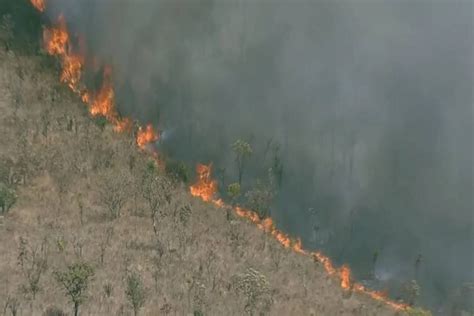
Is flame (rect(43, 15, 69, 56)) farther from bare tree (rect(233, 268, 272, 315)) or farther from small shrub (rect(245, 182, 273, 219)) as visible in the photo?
bare tree (rect(233, 268, 272, 315))

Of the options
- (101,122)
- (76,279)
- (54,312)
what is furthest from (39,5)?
(76,279)

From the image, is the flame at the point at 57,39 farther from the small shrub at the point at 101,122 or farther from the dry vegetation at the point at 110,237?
the small shrub at the point at 101,122

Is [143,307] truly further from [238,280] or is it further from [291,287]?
[291,287]

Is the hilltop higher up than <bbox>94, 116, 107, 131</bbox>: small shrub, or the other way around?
<bbox>94, 116, 107, 131</bbox>: small shrub

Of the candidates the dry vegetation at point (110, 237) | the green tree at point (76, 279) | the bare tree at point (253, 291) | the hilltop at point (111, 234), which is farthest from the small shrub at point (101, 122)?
the green tree at point (76, 279)

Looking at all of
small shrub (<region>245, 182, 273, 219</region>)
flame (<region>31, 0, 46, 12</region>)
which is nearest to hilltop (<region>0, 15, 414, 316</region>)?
small shrub (<region>245, 182, 273, 219</region>)

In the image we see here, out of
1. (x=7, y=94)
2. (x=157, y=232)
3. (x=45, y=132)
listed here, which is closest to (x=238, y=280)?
(x=157, y=232)

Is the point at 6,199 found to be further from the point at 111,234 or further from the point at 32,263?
the point at 32,263
